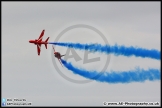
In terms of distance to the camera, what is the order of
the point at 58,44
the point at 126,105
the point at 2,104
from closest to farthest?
1. the point at 126,105
2. the point at 2,104
3. the point at 58,44

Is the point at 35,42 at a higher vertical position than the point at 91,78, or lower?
higher

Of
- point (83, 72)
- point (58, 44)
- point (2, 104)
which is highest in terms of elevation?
point (58, 44)

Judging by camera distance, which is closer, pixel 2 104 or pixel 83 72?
pixel 2 104

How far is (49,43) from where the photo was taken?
322 feet

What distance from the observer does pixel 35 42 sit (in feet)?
329

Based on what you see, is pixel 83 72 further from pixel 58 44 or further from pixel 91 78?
pixel 58 44

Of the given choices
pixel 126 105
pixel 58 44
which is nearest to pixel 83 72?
pixel 58 44

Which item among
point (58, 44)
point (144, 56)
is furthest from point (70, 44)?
point (144, 56)

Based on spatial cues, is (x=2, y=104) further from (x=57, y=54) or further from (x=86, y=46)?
(x=86, y=46)

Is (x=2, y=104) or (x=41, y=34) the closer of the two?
(x=2, y=104)

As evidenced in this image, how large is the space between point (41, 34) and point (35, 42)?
2.61 meters

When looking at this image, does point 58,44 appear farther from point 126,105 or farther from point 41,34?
point 126,105

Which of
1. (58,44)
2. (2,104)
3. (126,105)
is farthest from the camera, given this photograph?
(58,44)

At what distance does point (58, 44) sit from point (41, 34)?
6.37 meters
